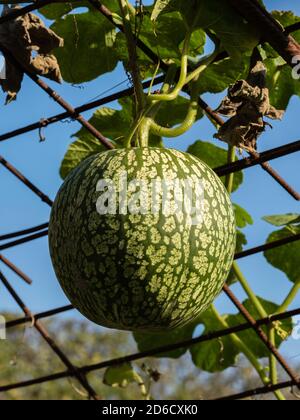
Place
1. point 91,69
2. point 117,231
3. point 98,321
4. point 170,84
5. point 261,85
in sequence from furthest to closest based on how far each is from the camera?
point 91,69
point 170,84
point 261,85
point 98,321
point 117,231

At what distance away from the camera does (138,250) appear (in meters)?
1.47

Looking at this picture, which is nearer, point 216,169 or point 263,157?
point 263,157

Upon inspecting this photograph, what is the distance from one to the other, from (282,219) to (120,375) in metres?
1.00

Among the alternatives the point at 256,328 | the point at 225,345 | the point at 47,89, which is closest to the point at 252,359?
the point at 256,328

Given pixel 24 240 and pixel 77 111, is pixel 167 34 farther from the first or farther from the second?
pixel 24 240

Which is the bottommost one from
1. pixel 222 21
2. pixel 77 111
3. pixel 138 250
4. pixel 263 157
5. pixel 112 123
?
pixel 138 250

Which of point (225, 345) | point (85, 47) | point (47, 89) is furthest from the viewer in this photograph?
point (225, 345)

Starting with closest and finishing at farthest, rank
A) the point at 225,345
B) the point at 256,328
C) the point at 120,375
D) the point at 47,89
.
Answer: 1. the point at 47,89
2. the point at 256,328
3. the point at 120,375
4. the point at 225,345

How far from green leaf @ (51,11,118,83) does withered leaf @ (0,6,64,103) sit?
0.24 metres
